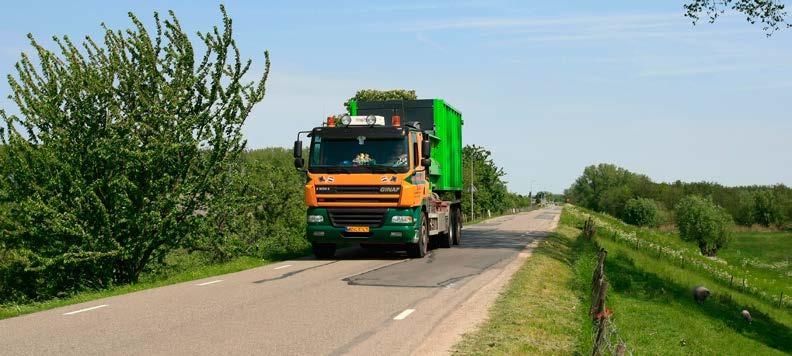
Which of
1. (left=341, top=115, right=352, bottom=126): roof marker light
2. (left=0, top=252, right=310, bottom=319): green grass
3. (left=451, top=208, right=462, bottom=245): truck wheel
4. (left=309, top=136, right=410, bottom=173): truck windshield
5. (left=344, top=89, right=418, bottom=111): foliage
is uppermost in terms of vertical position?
(left=344, top=89, right=418, bottom=111): foliage

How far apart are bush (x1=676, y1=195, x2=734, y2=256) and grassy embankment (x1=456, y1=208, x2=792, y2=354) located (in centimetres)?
6639

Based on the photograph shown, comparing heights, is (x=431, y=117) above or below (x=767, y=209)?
above

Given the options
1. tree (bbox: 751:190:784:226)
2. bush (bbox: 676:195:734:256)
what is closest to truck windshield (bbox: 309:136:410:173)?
bush (bbox: 676:195:734:256)

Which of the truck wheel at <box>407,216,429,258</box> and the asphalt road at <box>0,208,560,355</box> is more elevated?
the truck wheel at <box>407,216,429,258</box>

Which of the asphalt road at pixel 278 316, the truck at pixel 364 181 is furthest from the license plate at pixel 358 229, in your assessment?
the asphalt road at pixel 278 316

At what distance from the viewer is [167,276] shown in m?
19.5

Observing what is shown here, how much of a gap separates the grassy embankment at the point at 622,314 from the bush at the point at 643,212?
10233 centimetres

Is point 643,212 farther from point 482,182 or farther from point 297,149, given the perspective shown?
point 297,149

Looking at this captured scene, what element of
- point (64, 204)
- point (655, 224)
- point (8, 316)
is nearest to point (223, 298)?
point (8, 316)

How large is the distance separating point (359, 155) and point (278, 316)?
9.11 metres

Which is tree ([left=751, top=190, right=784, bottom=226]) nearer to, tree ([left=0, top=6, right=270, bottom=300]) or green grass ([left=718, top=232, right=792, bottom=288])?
green grass ([left=718, top=232, right=792, bottom=288])

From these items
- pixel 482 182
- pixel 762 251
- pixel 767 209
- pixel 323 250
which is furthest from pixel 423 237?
pixel 767 209

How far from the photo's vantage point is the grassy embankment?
32.1 ft

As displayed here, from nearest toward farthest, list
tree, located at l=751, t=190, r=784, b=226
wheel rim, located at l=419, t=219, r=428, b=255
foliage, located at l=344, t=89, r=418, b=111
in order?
wheel rim, located at l=419, t=219, r=428, b=255
foliage, located at l=344, t=89, r=418, b=111
tree, located at l=751, t=190, r=784, b=226
